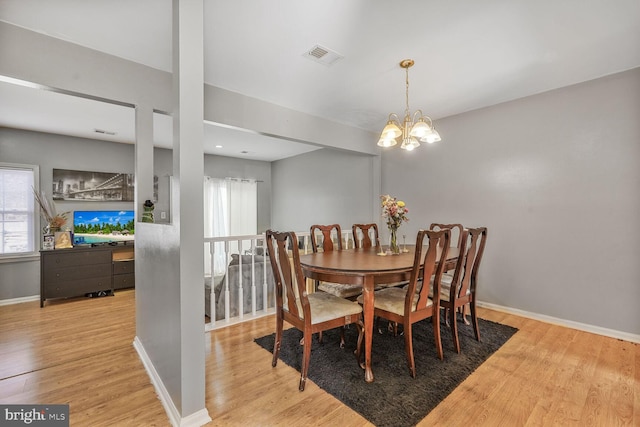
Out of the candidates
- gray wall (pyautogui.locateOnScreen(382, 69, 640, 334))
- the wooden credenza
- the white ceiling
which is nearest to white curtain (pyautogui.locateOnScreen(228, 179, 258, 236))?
the wooden credenza

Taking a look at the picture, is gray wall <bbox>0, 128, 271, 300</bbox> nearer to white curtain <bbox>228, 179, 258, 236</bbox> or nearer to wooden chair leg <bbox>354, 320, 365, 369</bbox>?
white curtain <bbox>228, 179, 258, 236</bbox>

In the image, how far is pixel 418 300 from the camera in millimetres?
2217

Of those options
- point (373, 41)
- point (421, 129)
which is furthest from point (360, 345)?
point (373, 41)

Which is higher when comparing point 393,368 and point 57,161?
point 57,161

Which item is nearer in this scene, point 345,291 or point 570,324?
point 345,291

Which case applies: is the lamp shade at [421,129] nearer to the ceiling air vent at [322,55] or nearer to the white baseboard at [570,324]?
the ceiling air vent at [322,55]

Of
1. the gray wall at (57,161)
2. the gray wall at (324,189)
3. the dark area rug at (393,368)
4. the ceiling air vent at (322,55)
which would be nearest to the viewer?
the dark area rug at (393,368)

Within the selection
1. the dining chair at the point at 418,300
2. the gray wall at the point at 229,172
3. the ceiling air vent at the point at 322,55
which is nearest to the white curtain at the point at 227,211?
the gray wall at the point at 229,172

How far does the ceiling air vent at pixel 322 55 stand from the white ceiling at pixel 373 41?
0.17 feet

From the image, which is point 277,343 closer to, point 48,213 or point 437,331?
point 437,331

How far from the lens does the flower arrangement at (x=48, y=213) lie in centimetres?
417

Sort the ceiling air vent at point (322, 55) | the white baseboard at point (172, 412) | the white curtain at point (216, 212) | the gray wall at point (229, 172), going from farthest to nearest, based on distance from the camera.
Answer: the white curtain at point (216, 212), the gray wall at point (229, 172), the ceiling air vent at point (322, 55), the white baseboard at point (172, 412)

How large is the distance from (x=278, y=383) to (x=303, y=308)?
22.4 inches

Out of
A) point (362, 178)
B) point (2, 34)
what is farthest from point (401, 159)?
point (2, 34)
